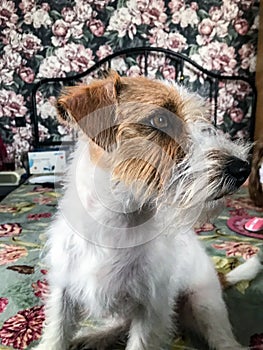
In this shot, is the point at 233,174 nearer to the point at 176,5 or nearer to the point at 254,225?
the point at 254,225

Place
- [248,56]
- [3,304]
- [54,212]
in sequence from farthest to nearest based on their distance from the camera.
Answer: [248,56]
[54,212]
[3,304]

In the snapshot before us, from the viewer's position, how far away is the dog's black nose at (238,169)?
93 cm

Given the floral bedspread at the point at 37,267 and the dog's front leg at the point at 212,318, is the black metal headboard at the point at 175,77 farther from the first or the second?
the dog's front leg at the point at 212,318

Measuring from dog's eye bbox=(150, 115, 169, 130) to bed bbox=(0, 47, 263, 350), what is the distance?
0.78ft

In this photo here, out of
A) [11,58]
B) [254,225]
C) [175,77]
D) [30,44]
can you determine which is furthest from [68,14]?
[254,225]

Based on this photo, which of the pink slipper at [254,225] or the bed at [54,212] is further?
the pink slipper at [254,225]

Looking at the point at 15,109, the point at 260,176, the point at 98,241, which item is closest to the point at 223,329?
the point at 98,241

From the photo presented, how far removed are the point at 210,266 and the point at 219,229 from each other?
706 millimetres

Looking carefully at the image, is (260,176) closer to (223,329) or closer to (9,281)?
(223,329)

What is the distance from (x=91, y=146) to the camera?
3.39 ft

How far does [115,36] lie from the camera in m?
3.29

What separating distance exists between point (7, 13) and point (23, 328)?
2.68 meters

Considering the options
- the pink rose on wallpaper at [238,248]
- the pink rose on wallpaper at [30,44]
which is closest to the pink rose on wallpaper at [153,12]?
the pink rose on wallpaper at [30,44]

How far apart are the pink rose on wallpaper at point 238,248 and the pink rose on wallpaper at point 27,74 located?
2.19 metres
